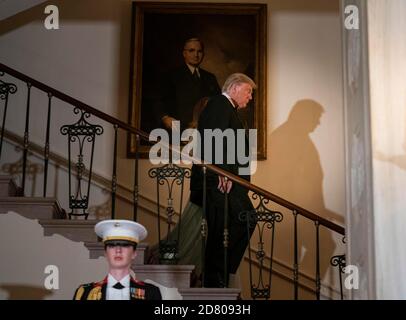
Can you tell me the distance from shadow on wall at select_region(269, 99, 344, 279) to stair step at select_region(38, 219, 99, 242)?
8.41ft

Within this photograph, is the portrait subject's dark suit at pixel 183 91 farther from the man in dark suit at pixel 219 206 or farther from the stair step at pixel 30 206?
the stair step at pixel 30 206

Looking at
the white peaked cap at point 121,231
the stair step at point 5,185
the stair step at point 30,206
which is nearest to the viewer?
the white peaked cap at point 121,231

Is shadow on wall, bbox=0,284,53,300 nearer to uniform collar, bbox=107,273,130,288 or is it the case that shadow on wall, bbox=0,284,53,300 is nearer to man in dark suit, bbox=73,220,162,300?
man in dark suit, bbox=73,220,162,300

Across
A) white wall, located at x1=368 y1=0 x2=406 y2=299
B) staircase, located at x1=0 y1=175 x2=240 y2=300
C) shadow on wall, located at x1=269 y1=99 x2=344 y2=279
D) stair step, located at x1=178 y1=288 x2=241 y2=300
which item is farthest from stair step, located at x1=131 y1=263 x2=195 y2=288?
shadow on wall, located at x1=269 y1=99 x2=344 y2=279

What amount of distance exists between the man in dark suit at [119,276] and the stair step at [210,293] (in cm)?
109

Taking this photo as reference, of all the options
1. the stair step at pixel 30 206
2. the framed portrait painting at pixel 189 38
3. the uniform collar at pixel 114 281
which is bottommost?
the uniform collar at pixel 114 281

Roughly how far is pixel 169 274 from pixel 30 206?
52.3 inches

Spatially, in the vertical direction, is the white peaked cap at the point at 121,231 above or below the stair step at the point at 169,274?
above

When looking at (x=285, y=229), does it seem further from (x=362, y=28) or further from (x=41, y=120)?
(x=362, y=28)

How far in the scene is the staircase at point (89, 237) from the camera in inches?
280

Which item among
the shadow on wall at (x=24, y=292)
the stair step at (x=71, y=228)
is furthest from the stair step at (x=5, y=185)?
the shadow on wall at (x=24, y=292)

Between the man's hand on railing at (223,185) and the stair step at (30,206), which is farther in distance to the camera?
the man's hand on railing at (223,185)

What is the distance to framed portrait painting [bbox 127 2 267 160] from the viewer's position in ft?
32.5
